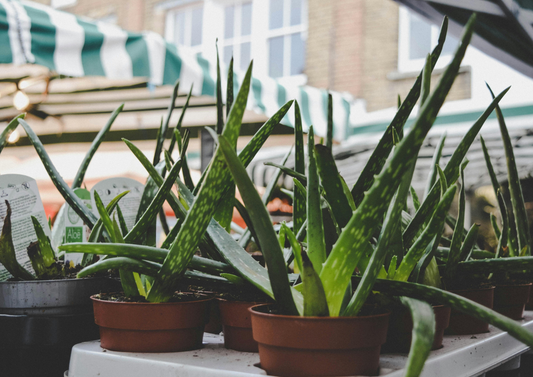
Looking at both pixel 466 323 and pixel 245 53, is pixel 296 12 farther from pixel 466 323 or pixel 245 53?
pixel 466 323

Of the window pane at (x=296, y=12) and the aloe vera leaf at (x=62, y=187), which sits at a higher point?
the window pane at (x=296, y=12)

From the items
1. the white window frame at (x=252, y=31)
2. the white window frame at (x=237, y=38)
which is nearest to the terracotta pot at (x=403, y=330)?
the white window frame at (x=252, y=31)

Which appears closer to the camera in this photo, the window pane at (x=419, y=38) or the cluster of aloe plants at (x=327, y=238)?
the cluster of aloe plants at (x=327, y=238)

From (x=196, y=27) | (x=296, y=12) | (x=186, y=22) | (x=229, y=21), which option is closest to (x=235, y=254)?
(x=296, y=12)

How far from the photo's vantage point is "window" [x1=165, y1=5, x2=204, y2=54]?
5.43 meters

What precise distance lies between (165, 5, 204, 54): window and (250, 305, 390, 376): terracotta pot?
528 cm

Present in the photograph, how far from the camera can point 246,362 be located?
45cm

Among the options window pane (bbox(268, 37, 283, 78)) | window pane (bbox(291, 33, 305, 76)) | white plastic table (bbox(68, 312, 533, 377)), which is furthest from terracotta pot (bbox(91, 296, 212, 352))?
window pane (bbox(268, 37, 283, 78))

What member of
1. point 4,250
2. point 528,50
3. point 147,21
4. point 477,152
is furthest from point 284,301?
point 147,21

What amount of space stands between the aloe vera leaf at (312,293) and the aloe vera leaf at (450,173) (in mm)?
158

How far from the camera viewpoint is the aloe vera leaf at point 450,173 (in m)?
0.46

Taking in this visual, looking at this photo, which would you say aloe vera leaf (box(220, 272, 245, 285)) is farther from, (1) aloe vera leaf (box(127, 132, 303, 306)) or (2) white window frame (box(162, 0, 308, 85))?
(2) white window frame (box(162, 0, 308, 85))

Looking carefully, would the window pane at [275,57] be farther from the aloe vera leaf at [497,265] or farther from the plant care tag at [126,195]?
the aloe vera leaf at [497,265]

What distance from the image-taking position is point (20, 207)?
65 cm
